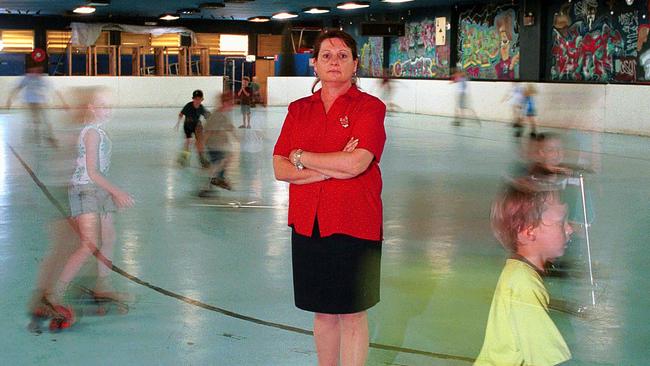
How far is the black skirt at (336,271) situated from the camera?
3.61 m

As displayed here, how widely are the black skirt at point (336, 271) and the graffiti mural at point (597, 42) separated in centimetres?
1957

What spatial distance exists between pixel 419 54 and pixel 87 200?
1123 inches

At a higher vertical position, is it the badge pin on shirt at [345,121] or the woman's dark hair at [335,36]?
the woman's dark hair at [335,36]

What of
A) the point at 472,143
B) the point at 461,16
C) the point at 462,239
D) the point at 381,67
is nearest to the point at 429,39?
the point at 461,16

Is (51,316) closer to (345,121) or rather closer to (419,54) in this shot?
(345,121)

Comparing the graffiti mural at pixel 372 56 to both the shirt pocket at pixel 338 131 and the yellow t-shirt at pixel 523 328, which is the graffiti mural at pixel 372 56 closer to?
the shirt pocket at pixel 338 131

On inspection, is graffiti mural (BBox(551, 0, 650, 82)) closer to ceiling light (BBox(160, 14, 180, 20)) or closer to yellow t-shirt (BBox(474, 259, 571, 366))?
ceiling light (BBox(160, 14, 180, 20))

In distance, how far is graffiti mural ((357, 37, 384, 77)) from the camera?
3612 centimetres

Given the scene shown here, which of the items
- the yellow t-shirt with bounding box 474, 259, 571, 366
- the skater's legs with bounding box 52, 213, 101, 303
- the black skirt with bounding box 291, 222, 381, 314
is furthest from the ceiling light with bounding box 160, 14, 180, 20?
the yellow t-shirt with bounding box 474, 259, 571, 366

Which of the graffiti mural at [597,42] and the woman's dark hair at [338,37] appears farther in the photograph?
the graffiti mural at [597,42]

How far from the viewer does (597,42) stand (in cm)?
2342

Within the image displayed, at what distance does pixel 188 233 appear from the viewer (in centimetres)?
829

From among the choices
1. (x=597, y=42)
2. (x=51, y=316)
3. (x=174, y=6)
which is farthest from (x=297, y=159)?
(x=174, y=6)

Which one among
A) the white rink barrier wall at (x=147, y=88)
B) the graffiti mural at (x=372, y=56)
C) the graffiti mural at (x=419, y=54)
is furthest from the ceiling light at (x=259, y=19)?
the graffiti mural at (x=419, y=54)
